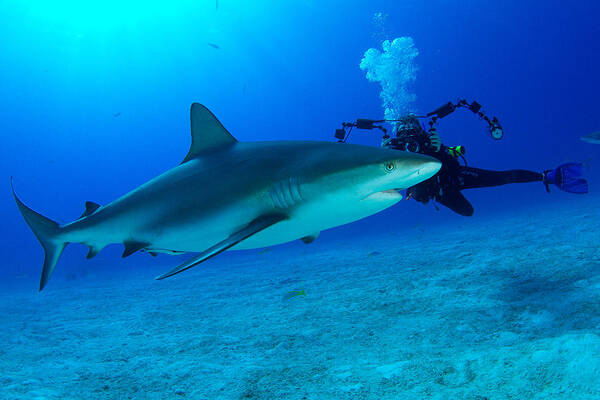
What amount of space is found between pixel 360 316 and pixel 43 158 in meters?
148

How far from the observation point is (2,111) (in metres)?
77.1

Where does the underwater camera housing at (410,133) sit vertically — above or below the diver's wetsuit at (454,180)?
above

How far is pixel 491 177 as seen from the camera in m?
5.48

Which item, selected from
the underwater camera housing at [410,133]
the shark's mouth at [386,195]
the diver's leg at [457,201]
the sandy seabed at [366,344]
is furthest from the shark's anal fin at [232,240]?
the diver's leg at [457,201]

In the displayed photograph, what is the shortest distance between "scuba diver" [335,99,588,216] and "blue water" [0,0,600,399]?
38.6 inches

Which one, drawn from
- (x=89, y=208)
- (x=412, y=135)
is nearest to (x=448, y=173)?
(x=412, y=135)

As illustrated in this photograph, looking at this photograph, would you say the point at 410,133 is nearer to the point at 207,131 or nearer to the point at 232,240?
the point at 207,131

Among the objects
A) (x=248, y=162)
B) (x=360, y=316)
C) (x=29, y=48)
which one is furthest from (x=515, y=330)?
(x=29, y=48)

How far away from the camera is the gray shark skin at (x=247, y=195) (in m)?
2.18

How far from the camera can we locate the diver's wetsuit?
4926mm

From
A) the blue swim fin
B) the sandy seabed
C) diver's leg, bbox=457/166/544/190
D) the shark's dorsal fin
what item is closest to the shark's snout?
the sandy seabed

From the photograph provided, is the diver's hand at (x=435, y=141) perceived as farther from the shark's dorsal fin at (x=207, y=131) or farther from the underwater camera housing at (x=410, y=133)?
the shark's dorsal fin at (x=207, y=131)

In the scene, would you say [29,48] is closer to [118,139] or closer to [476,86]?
[118,139]

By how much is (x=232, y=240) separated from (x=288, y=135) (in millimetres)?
124639
